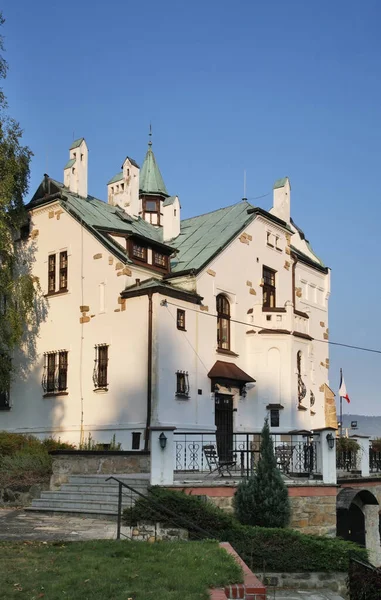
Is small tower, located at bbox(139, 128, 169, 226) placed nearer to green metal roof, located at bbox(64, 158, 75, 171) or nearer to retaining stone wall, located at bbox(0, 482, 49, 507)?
green metal roof, located at bbox(64, 158, 75, 171)

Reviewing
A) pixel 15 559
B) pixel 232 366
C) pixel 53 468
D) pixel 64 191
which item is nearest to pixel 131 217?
pixel 64 191

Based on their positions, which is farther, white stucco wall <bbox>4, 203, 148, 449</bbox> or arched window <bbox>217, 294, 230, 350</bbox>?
arched window <bbox>217, 294, 230, 350</bbox>

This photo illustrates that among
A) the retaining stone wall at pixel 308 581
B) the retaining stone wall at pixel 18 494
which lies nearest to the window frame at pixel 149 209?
the retaining stone wall at pixel 18 494

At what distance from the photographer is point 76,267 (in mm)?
27672

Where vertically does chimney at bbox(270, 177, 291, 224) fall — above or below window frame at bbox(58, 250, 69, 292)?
above

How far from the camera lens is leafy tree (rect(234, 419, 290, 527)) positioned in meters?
14.6

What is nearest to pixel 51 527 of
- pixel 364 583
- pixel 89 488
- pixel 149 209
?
pixel 89 488

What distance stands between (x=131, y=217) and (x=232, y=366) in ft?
28.9

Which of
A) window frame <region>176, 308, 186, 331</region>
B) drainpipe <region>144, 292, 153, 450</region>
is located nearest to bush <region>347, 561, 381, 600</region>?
drainpipe <region>144, 292, 153, 450</region>

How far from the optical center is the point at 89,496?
57.1 ft

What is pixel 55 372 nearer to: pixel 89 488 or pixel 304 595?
pixel 89 488

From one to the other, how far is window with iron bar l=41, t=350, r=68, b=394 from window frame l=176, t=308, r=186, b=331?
184 inches

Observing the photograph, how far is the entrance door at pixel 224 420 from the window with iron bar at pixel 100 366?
444 centimetres

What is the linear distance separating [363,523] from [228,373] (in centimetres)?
721
